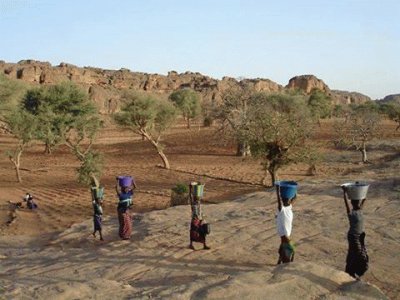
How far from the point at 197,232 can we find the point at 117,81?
85.8 metres

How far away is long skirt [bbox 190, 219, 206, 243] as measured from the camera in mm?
8258

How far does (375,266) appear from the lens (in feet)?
23.9

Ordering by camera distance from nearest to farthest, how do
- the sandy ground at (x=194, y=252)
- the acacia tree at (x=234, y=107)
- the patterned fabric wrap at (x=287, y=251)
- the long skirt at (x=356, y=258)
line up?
the sandy ground at (x=194, y=252)
the long skirt at (x=356, y=258)
the patterned fabric wrap at (x=287, y=251)
the acacia tree at (x=234, y=107)

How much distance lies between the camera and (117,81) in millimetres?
91250

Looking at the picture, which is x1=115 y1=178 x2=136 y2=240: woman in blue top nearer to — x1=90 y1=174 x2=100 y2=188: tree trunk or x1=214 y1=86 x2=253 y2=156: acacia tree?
x1=90 y1=174 x2=100 y2=188: tree trunk

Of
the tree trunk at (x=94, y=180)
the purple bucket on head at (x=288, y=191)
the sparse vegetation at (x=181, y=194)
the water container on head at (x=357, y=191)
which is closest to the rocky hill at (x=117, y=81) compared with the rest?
the tree trunk at (x=94, y=180)

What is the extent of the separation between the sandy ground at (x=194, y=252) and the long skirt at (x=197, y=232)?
249 mm

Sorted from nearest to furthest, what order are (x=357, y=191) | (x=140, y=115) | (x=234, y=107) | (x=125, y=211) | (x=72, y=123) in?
1. (x=357, y=191)
2. (x=125, y=211)
3. (x=72, y=123)
4. (x=140, y=115)
5. (x=234, y=107)

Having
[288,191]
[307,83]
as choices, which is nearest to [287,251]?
[288,191]

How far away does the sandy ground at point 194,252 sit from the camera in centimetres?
568

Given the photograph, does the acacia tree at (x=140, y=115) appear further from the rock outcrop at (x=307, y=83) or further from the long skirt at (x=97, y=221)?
the rock outcrop at (x=307, y=83)

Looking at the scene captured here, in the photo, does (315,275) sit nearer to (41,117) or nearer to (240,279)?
(240,279)

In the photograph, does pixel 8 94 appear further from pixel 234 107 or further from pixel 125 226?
pixel 125 226

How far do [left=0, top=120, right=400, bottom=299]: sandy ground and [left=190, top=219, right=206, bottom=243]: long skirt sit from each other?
25 cm
